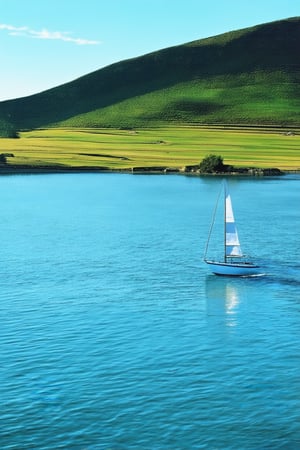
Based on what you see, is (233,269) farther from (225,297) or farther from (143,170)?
(143,170)

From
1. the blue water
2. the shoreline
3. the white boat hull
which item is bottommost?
the blue water

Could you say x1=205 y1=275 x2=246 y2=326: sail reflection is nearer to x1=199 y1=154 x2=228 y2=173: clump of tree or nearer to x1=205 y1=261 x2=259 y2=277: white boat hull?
x1=205 y1=261 x2=259 y2=277: white boat hull

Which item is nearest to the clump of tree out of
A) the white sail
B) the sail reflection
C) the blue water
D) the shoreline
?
the shoreline

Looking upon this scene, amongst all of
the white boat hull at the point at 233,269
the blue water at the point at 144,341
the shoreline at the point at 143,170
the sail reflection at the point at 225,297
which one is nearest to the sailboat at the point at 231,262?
the white boat hull at the point at 233,269

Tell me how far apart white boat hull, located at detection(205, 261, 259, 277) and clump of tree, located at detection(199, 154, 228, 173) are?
120643mm

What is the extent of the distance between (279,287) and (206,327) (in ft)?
46.3

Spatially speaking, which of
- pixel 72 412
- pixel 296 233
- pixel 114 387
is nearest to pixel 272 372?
pixel 114 387

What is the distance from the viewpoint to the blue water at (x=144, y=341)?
34812 mm

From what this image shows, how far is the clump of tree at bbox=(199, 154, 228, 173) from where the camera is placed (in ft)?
612

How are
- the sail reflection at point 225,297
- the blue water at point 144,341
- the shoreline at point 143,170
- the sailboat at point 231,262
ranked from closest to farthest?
the blue water at point 144,341 → the sail reflection at point 225,297 → the sailboat at point 231,262 → the shoreline at point 143,170

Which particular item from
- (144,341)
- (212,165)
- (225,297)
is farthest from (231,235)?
(212,165)

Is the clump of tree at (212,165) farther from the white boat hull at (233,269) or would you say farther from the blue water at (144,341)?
the white boat hull at (233,269)

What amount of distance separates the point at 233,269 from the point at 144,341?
2147 cm

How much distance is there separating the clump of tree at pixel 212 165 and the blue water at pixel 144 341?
89891 millimetres
